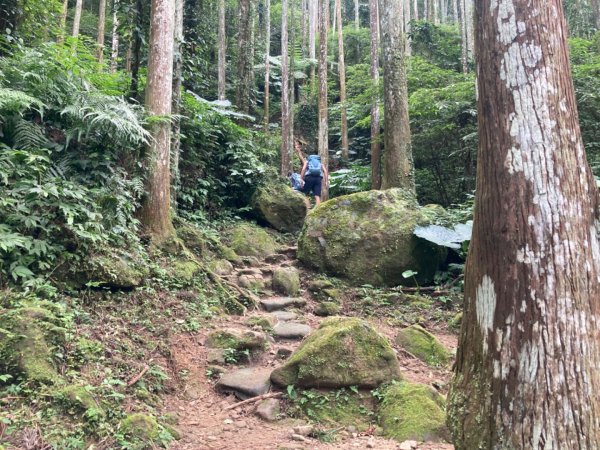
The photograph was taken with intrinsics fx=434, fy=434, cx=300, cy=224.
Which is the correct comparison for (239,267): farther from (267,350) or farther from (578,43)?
(578,43)

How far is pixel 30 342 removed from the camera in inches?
139

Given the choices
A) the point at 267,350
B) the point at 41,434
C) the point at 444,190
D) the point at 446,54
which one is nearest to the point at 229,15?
the point at 446,54

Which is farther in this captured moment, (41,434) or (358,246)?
(358,246)

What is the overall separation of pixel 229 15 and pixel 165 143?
20198mm

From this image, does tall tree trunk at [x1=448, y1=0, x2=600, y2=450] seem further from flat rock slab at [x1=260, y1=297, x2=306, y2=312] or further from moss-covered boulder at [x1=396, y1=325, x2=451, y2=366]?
flat rock slab at [x1=260, y1=297, x2=306, y2=312]

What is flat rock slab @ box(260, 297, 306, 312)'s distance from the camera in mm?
7160

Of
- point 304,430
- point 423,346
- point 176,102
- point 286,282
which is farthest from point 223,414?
point 176,102

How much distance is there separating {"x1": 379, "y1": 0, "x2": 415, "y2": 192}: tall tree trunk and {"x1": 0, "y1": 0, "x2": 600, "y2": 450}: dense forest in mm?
48

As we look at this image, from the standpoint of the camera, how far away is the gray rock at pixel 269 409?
4191 millimetres

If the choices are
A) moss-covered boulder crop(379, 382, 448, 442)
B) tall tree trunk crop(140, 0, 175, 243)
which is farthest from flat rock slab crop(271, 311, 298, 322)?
moss-covered boulder crop(379, 382, 448, 442)

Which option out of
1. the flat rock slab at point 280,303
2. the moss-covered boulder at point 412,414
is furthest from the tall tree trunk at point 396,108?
the moss-covered boulder at point 412,414

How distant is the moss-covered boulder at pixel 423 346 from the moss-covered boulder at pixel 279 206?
5415 mm

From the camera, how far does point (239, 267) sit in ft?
27.7

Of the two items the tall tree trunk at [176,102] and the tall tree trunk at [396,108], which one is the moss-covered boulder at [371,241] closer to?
the tall tree trunk at [396,108]
